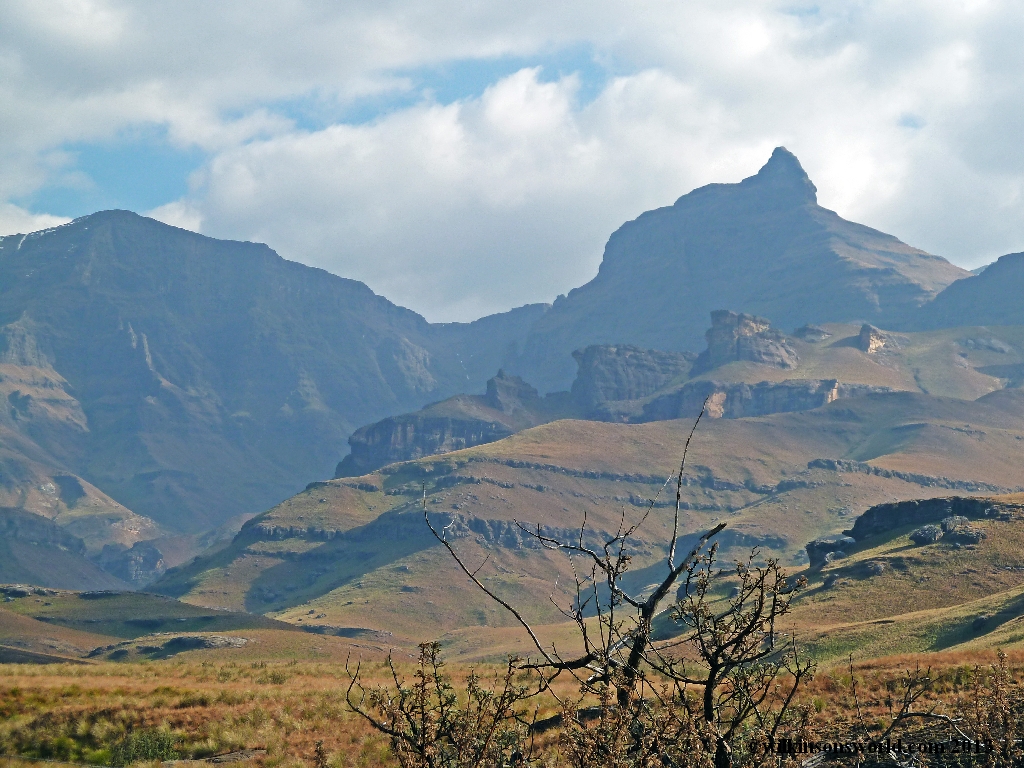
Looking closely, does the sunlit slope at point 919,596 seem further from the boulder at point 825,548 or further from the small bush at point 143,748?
the small bush at point 143,748

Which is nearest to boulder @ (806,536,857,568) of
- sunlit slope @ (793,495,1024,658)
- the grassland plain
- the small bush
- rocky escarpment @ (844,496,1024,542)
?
rocky escarpment @ (844,496,1024,542)

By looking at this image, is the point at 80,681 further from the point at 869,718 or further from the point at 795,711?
the point at 795,711

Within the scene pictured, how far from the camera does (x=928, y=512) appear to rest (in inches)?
6614

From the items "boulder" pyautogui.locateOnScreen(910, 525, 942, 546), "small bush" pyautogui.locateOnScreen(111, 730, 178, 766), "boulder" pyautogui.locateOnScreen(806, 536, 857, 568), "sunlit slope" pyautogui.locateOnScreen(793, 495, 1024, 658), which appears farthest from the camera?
"boulder" pyautogui.locateOnScreen(806, 536, 857, 568)

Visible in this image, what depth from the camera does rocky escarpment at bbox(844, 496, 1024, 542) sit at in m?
143

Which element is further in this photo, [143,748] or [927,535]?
[927,535]

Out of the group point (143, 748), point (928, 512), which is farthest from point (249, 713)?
point (928, 512)

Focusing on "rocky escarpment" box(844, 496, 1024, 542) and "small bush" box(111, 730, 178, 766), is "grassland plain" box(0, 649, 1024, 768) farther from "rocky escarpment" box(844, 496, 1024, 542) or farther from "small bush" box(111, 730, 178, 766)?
"rocky escarpment" box(844, 496, 1024, 542)

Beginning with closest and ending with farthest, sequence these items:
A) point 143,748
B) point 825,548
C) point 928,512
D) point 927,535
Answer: point 143,748
point 927,535
point 928,512
point 825,548

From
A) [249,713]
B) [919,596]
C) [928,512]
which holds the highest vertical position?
[928,512]

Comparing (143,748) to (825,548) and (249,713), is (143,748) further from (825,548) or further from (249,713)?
(825,548)

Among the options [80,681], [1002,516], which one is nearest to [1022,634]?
[80,681]

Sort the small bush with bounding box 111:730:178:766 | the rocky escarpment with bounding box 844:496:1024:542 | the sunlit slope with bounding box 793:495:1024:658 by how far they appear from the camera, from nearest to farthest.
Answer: the small bush with bounding box 111:730:178:766 → the sunlit slope with bounding box 793:495:1024:658 → the rocky escarpment with bounding box 844:496:1024:542

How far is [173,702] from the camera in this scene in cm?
3559
